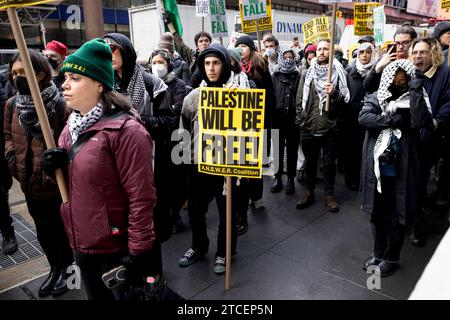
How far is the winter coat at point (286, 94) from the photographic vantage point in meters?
5.42

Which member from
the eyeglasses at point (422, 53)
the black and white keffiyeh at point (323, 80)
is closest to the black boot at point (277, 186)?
the black and white keffiyeh at point (323, 80)

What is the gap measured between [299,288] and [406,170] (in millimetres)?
1405

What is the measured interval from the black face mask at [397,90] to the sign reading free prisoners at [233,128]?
122 cm

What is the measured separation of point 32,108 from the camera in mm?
2842

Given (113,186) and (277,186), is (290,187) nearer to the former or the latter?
(277,186)

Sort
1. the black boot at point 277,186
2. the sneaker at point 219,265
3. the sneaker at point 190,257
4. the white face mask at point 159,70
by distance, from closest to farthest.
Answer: the sneaker at point 219,265, the sneaker at point 190,257, the white face mask at point 159,70, the black boot at point 277,186

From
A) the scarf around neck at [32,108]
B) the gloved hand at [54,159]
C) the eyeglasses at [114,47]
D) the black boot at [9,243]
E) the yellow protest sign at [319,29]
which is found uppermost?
the yellow protest sign at [319,29]

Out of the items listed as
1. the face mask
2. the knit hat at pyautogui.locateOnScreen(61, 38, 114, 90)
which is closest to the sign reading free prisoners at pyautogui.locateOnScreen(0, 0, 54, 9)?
the knit hat at pyautogui.locateOnScreen(61, 38, 114, 90)

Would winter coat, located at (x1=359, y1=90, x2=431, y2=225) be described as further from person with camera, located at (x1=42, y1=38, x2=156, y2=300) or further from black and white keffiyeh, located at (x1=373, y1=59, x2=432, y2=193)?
person with camera, located at (x1=42, y1=38, x2=156, y2=300)

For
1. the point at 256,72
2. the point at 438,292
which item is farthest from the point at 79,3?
the point at 438,292

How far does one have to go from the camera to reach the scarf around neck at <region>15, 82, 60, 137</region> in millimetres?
2850

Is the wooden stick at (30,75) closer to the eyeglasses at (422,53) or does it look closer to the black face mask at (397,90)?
the black face mask at (397,90)

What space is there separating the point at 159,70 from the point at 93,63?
217cm

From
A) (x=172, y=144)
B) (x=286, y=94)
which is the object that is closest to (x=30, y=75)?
(x=172, y=144)
